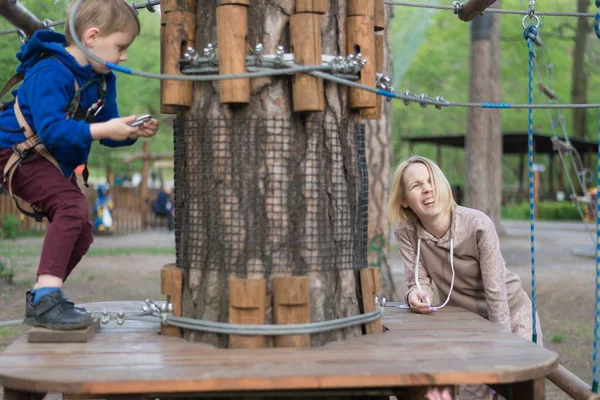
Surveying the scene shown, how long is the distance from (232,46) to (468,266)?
5.82 ft

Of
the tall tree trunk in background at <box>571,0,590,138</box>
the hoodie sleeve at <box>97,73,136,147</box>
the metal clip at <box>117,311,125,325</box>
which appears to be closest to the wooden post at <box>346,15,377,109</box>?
the hoodie sleeve at <box>97,73,136,147</box>

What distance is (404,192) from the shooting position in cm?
379

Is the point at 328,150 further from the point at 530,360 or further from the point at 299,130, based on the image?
the point at 530,360

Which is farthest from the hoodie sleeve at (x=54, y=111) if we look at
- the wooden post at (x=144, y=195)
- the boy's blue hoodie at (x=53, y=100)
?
the wooden post at (x=144, y=195)

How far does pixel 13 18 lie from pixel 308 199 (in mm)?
1844

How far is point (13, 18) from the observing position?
3.69m

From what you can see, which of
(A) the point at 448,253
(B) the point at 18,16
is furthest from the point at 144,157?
(A) the point at 448,253

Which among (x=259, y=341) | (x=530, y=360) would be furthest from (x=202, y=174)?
(x=530, y=360)

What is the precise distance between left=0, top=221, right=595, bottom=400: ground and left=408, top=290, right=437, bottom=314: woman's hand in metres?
2.59

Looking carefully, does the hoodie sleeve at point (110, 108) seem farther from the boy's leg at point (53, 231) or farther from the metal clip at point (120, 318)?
the metal clip at point (120, 318)

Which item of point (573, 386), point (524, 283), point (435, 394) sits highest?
point (435, 394)

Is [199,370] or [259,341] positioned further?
[259,341]

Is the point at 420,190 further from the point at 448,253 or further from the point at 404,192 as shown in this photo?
the point at 448,253

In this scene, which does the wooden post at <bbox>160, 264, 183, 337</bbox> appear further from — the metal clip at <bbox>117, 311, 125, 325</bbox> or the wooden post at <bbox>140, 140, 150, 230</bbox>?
Result: the wooden post at <bbox>140, 140, 150, 230</bbox>
